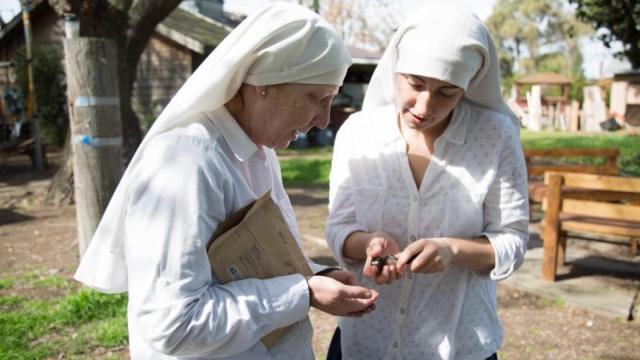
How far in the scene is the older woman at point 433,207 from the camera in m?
1.76

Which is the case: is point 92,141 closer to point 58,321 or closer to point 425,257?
point 58,321

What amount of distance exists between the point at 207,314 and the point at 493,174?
104cm

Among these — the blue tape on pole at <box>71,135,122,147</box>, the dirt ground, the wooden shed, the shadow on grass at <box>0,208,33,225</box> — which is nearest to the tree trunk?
the dirt ground

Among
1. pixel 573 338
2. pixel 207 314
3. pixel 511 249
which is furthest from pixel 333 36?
pixel 573 338

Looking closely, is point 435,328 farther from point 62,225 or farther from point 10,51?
point 10,51

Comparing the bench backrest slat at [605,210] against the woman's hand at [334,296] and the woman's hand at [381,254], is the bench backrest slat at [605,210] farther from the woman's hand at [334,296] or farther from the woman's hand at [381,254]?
the woman's hand at [334,296]

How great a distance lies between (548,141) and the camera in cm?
1975

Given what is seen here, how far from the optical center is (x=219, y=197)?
1.30 m

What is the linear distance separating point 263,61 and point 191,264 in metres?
0.50

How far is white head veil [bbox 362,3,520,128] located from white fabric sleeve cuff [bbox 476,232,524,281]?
1.54 ft

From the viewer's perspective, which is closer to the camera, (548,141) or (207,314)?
(207,314)

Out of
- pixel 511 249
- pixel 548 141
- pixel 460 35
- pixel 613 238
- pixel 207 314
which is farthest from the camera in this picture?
pixel 548 141

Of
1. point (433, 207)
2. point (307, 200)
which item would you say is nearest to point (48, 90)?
point (307, 200)

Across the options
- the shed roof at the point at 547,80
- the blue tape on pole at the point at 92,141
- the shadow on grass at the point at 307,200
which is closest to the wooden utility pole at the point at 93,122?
the blue tape on pole at the point at 92,141
